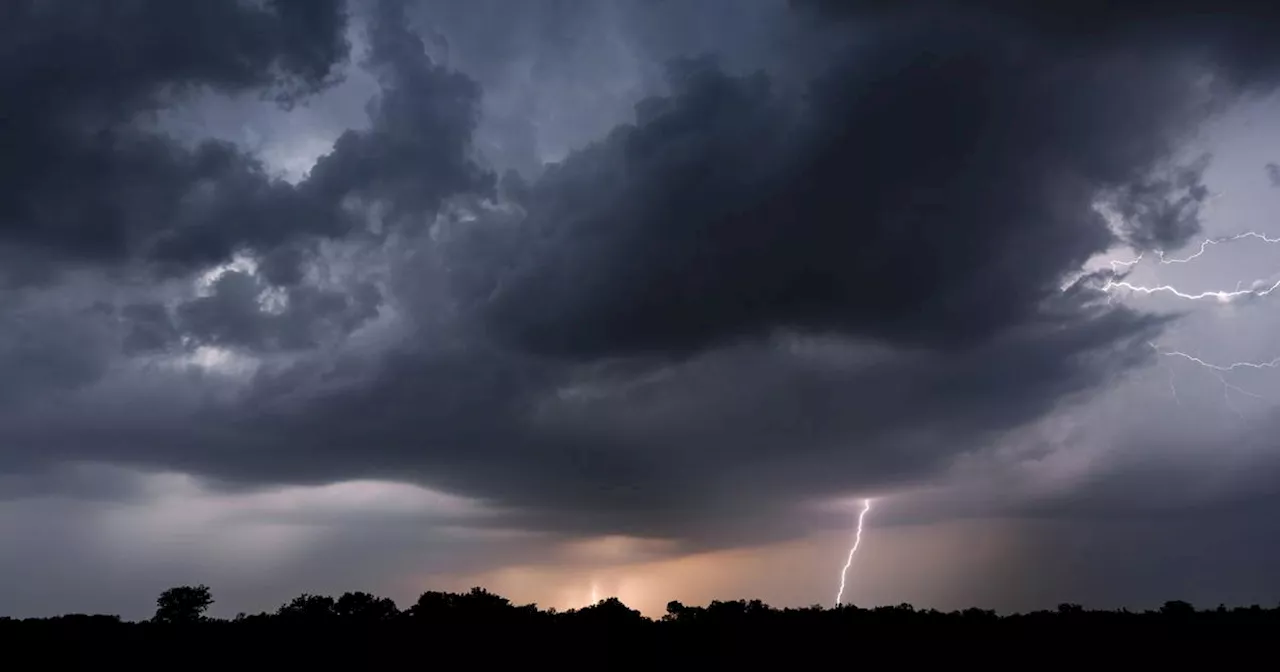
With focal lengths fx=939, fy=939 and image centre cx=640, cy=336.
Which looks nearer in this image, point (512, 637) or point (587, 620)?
point (512, 637)

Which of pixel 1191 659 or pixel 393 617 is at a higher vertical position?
pixel 393 617

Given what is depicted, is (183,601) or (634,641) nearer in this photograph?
(634,641)

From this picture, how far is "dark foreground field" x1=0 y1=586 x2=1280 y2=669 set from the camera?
203 ft

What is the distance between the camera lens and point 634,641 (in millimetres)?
73000

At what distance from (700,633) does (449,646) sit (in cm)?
2037

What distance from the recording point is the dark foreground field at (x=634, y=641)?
61969mm

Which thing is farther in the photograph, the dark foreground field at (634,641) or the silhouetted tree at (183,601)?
the silhouetted tree at (183,601)

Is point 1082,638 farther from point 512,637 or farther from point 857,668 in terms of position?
point 512,637

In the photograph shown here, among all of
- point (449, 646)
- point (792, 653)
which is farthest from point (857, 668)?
point (449, 646)

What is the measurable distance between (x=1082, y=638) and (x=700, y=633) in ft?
90.9

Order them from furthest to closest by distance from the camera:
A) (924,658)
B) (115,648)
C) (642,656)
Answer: (642,656)
(924,658)
(115,648)

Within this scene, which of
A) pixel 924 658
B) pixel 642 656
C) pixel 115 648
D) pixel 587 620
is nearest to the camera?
pixel 115 648

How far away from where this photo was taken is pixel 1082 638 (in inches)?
2623

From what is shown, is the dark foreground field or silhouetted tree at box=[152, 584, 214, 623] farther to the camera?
silhouetted tree at box=[152, 584, 214, 623]
